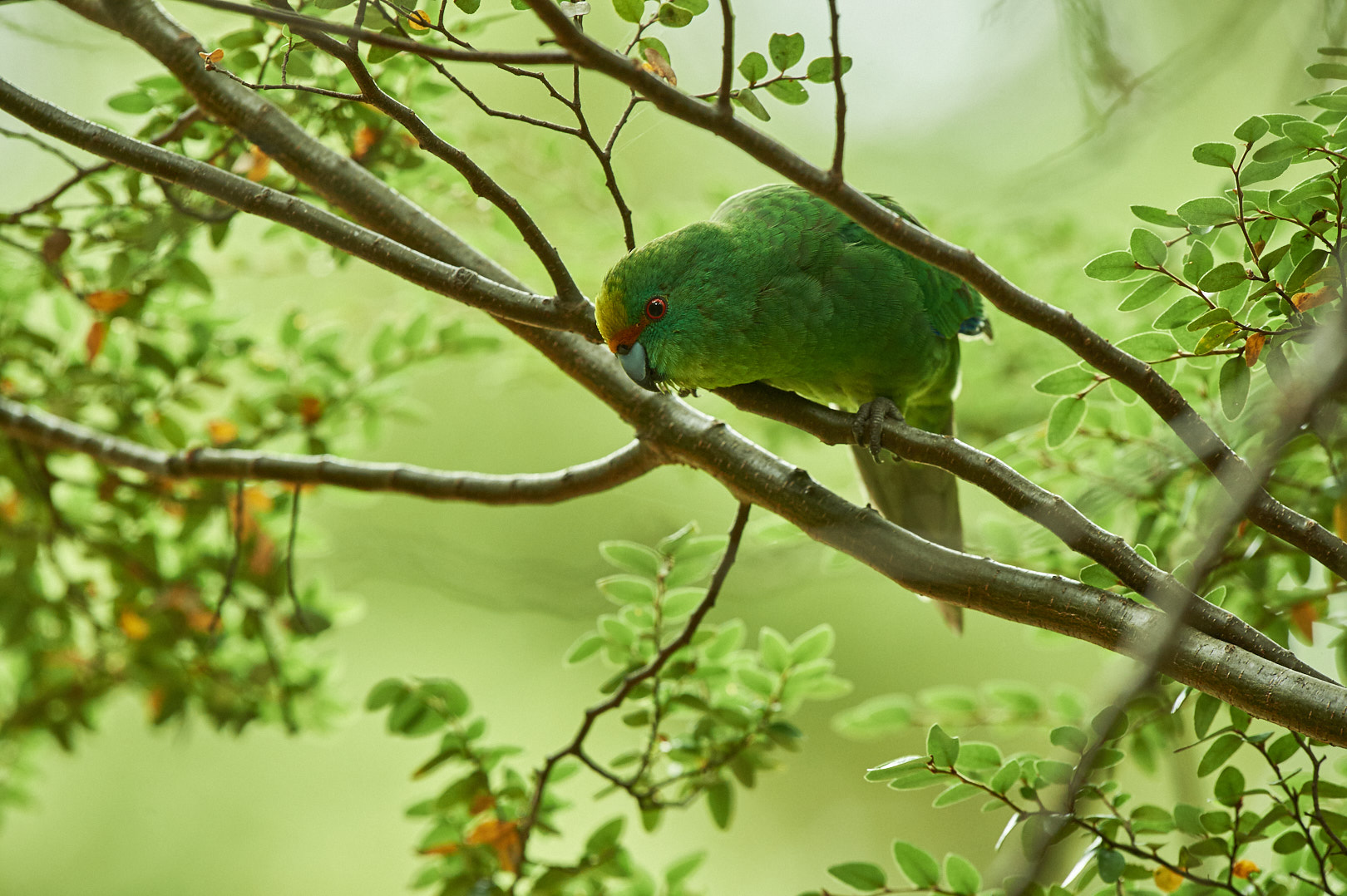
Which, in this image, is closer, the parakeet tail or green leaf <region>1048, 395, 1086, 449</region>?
green leaf <region>1048, 395, 1086, 449</region>

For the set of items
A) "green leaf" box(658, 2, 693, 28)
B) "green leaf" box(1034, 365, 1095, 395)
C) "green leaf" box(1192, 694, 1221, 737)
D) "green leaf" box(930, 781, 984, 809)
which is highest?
"green leaf" box(658, 2, 693, 28)

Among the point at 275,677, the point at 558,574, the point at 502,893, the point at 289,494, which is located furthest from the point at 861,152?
the point at 502,893

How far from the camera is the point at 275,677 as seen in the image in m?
2.48

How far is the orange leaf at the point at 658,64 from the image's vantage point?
1.35 metres

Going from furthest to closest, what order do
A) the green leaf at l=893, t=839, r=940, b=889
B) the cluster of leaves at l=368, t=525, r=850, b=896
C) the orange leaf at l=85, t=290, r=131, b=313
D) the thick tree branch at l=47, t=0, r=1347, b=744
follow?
the orange leaf at l=85, t=290, r=131, b=313 → the cluster of leaves at l=368, t=525, r=850, b=896 → the green leaf at l=893, t=839, r=940, b=889 → the thick tree branch at l=47, t=0, r=1347, b=744

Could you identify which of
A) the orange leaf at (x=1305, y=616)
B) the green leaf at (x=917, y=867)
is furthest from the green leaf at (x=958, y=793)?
the orange leaf at (x=1305, y=616)

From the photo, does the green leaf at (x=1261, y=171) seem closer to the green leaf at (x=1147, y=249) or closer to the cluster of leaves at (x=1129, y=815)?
the green leaf at (x=1147, y=249)

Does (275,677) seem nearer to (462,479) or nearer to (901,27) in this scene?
(462,479)

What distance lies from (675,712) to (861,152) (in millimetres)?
3338

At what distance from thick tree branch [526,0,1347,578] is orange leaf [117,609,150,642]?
215 centimetres

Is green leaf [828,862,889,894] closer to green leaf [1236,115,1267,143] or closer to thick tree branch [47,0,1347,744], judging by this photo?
thick tree branch [47,0,1347,744]

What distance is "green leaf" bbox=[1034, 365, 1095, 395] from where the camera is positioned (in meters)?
1.51

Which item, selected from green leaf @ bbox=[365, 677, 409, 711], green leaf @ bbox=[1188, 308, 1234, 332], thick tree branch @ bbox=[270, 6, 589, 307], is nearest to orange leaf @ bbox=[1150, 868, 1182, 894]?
green leaf @ bbox=[1188, 308, 1234, 332]

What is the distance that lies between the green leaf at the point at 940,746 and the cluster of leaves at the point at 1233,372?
307 millimetres
